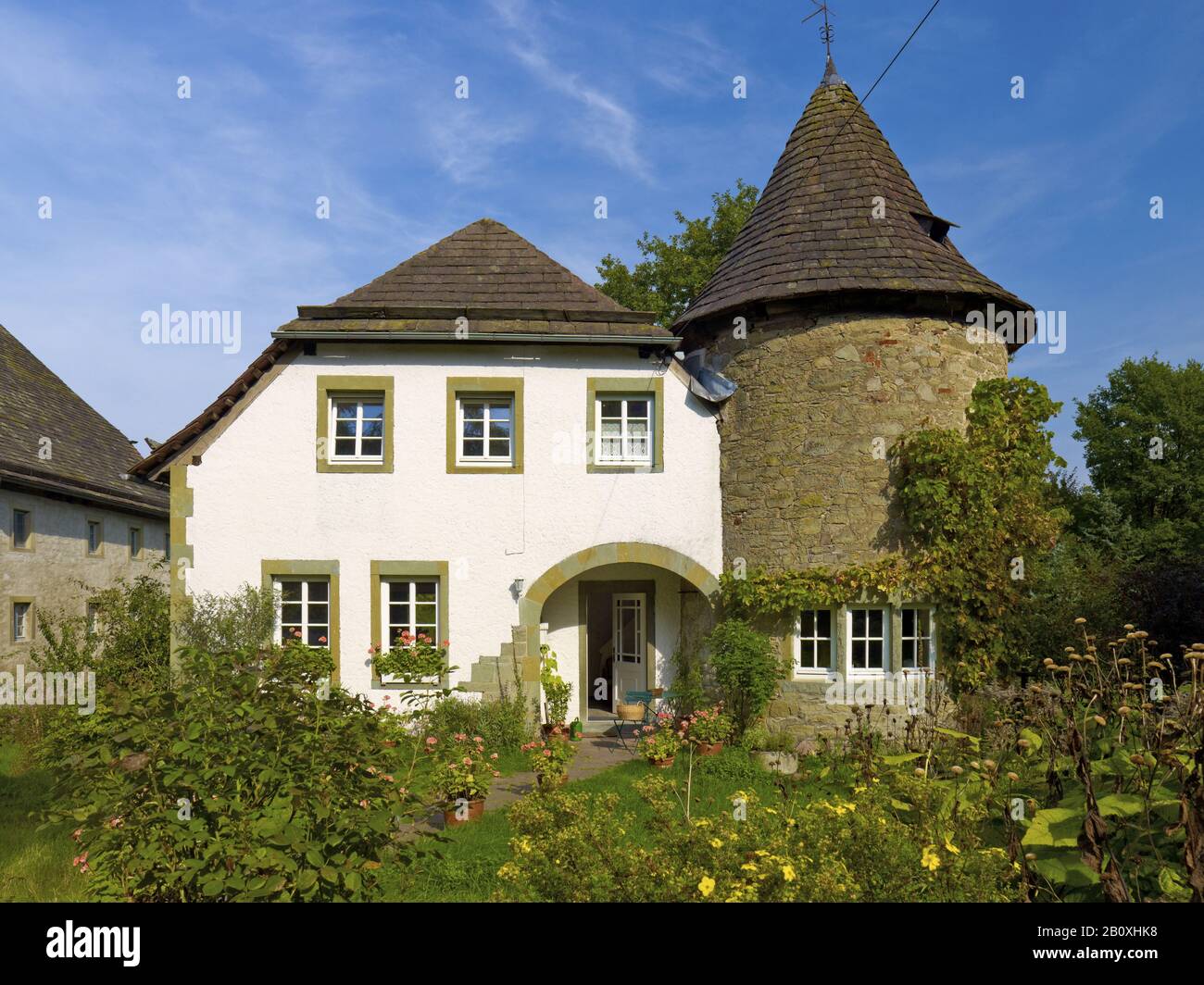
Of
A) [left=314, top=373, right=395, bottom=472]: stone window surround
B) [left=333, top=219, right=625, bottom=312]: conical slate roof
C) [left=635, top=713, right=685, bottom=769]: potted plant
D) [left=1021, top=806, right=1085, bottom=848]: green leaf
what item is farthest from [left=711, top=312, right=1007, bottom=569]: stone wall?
[left=1021, top=806, right=1085, bottom=848]: green leaf

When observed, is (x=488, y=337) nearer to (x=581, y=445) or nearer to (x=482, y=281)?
(x=482, y=281)

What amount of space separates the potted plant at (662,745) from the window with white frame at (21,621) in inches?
557

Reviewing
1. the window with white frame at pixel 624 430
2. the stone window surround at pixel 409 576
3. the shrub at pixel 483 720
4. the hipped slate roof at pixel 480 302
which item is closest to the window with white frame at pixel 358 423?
the hipped slate roof at pixel 480 302

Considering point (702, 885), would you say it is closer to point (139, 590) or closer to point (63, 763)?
point (63, 763)

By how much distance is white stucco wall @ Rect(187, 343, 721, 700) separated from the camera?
11484 millimetres

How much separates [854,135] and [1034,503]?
6765mm

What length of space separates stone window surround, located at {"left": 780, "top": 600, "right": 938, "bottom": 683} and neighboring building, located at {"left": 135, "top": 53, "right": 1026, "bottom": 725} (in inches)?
1.3

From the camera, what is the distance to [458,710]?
11.2 meters

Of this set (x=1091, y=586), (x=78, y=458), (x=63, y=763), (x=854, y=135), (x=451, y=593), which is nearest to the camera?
(x=63, y=763)

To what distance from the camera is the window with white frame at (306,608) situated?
11.5m

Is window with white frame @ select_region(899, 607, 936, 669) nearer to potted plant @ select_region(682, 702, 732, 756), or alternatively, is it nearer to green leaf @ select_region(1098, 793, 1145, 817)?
potted plant @ select_region(682, 702, 732, 756)

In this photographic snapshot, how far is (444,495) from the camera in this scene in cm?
1166

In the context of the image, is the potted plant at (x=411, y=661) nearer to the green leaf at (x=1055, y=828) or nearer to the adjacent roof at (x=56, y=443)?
the green leaf at (x=1055, y=828)
